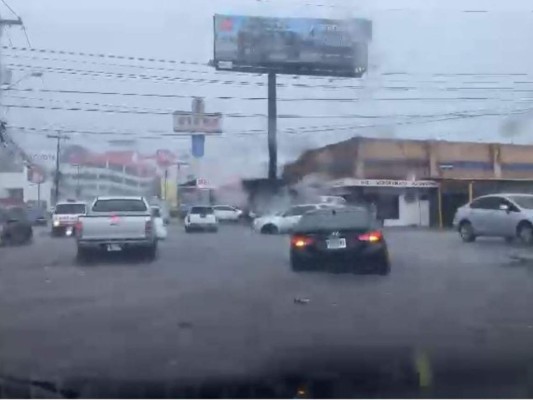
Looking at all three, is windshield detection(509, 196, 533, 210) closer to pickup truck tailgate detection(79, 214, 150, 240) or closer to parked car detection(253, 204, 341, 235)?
parked car detection(253, 204, 341, 235)

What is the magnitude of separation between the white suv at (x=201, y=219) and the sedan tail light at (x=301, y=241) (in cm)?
116

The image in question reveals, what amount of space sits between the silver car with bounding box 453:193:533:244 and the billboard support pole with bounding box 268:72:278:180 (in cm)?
341

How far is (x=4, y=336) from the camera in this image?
31.5ft

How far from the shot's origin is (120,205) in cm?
1606

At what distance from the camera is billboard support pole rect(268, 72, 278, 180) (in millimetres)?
11234

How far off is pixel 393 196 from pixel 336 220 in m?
1.10

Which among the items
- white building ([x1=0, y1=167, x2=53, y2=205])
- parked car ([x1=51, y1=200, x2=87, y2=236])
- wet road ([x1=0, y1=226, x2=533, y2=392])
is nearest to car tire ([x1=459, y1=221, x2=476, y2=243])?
wet road ([x1=0, y1=226, x2=533, y2=392])

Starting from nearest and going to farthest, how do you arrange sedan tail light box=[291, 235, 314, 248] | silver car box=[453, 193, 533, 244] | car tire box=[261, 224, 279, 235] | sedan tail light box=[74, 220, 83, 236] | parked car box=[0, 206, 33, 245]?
car tire box=[261, 224, 279, 235] → sedan tail light box=[291, 235, 314, 248] → silver car box=[453, 193, 533, 244] → parked car box=[0, 206, 33, 245] → sedan tail light box=[74, 220, 83, 236]

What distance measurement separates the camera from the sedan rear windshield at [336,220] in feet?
42.4

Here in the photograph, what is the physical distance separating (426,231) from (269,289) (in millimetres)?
2792

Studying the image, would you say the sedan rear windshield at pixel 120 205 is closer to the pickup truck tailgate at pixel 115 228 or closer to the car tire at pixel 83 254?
the pickup truck tailgate at pixel 115 228

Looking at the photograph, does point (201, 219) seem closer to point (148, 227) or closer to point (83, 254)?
point (148, 227)

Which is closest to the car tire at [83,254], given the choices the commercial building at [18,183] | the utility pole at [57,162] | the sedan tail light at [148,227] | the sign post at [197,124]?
the sedan tail light at [148,227]

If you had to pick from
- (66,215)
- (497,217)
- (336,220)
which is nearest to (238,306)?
(336,220)
